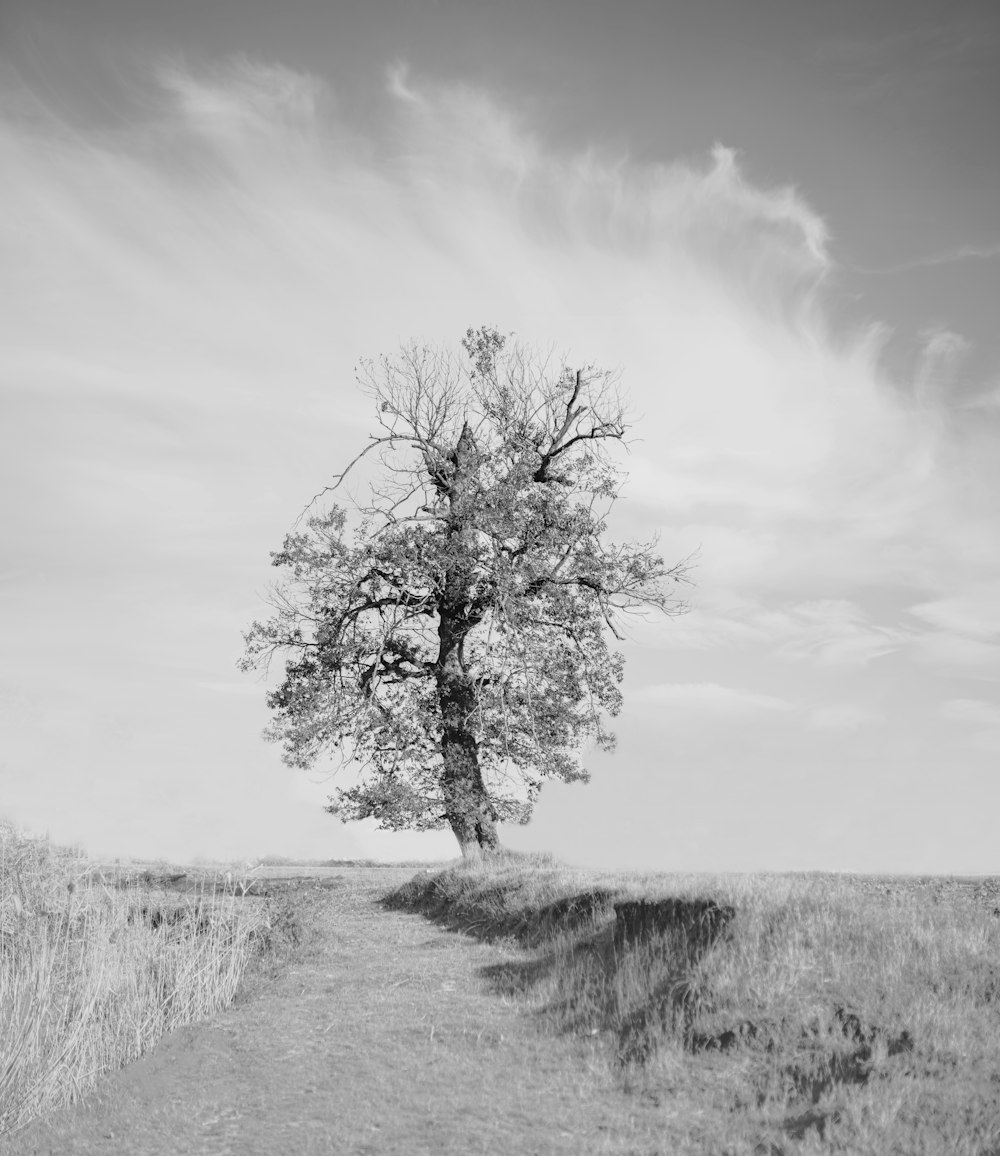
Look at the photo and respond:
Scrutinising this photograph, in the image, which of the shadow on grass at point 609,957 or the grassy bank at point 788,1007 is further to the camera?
the shadow on grass at point 609,957

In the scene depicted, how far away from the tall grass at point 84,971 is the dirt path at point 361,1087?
0.56m

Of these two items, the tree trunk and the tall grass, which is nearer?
the tall grass

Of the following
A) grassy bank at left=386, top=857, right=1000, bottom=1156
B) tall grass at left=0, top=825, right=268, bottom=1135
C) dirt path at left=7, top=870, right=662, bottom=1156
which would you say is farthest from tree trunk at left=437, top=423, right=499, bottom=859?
dirt path at left=7, top=870, right=662, bottom=1156

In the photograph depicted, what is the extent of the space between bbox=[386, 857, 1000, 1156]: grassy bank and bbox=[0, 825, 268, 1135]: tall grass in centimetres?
421

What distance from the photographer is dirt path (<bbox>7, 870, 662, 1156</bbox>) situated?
8211 mm

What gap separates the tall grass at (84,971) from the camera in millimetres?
11562

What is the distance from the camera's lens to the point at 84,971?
1389 centimetres

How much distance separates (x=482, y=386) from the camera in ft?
89.7

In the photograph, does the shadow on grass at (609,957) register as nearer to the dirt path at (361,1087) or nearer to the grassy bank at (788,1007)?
the grassy bank at (788,1007)


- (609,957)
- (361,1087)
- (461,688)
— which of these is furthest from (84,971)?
(461,688)

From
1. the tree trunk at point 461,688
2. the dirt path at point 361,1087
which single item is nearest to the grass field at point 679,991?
the dirt path at point 361,1087

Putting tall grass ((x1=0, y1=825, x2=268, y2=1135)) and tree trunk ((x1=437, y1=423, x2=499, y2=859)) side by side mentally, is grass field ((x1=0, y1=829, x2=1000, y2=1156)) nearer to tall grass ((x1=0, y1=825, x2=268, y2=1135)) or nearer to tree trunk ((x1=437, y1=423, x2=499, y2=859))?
tall grass ((x1=0, y1=825, x2=268, y2=1135))

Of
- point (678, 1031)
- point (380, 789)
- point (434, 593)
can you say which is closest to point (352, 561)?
point (434, 593)

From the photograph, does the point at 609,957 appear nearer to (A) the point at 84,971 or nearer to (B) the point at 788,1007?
Result: (B) the point at 788,1007
